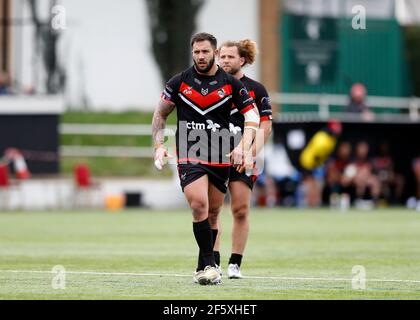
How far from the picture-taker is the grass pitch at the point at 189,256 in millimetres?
10680

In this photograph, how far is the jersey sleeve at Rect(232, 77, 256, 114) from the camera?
457 inches

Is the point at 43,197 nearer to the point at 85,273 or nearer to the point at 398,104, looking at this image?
the point at 398,104

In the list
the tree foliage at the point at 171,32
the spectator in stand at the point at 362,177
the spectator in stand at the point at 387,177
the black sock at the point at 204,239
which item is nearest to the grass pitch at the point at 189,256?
the black sock at the point at 204,239

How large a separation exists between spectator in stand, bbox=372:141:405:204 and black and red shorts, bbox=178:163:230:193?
19306mm

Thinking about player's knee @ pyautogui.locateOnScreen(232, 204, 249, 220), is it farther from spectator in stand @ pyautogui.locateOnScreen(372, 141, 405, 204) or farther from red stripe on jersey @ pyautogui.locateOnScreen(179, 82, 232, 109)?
spectator in stand @ pyautogui.locateOnScreen(372, 141, 405, 204)

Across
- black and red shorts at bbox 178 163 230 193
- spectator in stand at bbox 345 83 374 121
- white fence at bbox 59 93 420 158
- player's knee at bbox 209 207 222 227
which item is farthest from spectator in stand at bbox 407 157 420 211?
black and red shorts at bbox 178 163 230 193

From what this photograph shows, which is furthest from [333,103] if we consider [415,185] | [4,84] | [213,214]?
[213,214]

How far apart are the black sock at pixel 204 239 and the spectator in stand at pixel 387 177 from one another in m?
19.7

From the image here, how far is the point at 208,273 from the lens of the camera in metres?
11.2

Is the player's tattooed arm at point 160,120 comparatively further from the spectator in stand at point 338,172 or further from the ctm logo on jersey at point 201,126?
the spectator in stand at point 338,172

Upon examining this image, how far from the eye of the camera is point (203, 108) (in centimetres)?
1155

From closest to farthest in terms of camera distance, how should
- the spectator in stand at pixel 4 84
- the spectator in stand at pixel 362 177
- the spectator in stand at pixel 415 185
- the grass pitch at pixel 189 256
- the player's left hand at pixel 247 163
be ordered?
1. the grass pitch at pixel 189 256
2. the player's left hand at pixel 247 163
3. the spectator in stand at pixel 362 177
4. the spectator in stand at pixel 415 185
5. the spectator in stand at pixel 4 84

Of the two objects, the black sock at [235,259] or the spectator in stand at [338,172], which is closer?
the black sock at [235,259]

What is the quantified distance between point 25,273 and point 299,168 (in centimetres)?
1868
